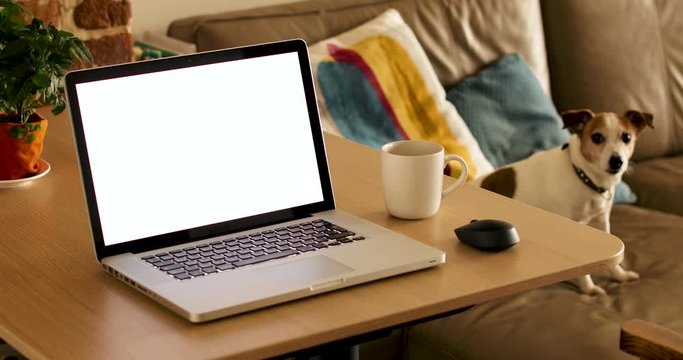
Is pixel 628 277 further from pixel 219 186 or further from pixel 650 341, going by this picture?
pixel 219 186

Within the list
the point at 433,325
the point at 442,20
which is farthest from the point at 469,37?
the point at 433,325

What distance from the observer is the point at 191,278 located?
49.3 inches

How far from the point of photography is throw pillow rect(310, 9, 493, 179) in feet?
7.95

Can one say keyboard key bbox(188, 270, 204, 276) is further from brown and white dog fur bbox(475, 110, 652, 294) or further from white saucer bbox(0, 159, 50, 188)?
brown and white dog fur bbox(475, 110, 652, 294)

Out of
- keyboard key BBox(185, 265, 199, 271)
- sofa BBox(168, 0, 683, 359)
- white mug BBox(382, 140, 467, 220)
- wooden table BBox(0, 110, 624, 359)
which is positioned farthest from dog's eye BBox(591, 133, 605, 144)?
keyboard key BBox(185, 265, 199, 271)

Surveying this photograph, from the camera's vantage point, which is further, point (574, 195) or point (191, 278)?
point (574, 195)

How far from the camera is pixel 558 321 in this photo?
6.48ft

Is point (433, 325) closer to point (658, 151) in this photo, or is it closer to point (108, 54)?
point (108, 54)

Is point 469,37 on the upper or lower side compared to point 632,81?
upper

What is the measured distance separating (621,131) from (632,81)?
0.63 metres

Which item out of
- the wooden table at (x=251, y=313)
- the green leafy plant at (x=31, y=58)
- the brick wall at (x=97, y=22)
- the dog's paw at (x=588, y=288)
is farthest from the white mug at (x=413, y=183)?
the brick wall at (x=97, y=22)

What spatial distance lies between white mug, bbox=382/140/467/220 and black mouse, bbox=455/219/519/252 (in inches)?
3.8

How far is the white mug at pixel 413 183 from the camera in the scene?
144 cm

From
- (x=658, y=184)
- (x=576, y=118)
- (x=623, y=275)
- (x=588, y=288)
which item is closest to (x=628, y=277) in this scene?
(x=623, y=275)
